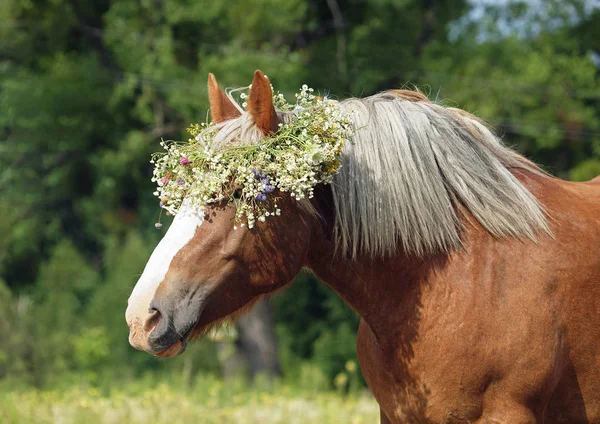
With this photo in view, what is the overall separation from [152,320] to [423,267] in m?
1.10

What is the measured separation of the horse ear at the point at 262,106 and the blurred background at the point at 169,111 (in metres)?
7.39

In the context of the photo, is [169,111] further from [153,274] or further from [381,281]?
[153,274]

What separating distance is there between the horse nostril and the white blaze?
2 cm

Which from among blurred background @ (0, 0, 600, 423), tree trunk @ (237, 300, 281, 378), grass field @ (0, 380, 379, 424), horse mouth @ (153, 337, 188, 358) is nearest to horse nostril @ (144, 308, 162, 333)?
horse mouth @ (153, 337, 188, 358)

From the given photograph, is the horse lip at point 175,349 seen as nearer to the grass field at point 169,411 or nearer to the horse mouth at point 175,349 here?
the horse mouth at point 175,349

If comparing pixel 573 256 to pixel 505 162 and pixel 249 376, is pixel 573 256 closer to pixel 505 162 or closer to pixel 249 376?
pixel 505 162

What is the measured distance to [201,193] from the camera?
118 inches

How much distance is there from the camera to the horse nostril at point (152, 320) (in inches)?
115

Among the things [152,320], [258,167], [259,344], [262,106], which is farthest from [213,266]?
[259,344]

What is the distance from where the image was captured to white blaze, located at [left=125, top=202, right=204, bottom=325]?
293cm

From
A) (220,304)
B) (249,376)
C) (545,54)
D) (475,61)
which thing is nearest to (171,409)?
(220,304)

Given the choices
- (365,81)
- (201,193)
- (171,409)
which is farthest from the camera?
(365,81)

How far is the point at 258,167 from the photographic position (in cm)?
301

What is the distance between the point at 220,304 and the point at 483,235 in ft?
3.57
